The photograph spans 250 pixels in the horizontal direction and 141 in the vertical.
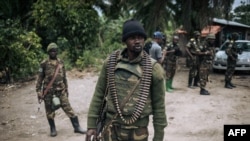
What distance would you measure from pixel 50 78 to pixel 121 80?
3.37 meters

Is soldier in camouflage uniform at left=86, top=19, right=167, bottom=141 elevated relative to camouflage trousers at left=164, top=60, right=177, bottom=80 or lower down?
elevated

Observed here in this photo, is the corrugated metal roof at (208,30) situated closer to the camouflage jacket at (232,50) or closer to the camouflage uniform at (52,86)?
the camouflage jacket at (232,50)

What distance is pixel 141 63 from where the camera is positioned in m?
2.73

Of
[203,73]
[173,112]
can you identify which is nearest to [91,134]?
[173,112]

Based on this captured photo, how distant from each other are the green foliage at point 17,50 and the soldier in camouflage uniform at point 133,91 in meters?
8.67

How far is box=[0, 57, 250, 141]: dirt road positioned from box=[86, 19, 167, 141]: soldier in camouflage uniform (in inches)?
118

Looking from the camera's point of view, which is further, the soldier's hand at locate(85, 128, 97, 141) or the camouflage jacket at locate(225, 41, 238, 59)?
the camouflage jacket at locate(225, 41, 238, 59)

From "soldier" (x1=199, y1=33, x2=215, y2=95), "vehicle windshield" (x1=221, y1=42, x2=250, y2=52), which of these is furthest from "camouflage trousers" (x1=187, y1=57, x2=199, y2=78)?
"vehicle windshield" (x1=221, y1=42, x2=250, y2=52)

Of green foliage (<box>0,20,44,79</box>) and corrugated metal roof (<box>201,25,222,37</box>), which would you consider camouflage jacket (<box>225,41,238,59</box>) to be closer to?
corrugated metal roof (<box>201,25,222,37</box>)

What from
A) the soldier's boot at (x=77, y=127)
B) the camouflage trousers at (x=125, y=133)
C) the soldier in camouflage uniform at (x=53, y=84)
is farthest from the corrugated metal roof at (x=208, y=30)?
the camouflage trousers at (x=125, y=133)

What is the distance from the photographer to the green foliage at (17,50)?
10.8 m

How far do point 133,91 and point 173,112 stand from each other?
4.84 meters

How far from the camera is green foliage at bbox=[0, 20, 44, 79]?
35.4ft

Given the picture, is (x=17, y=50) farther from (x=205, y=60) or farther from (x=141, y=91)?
(x=141, y=91)
